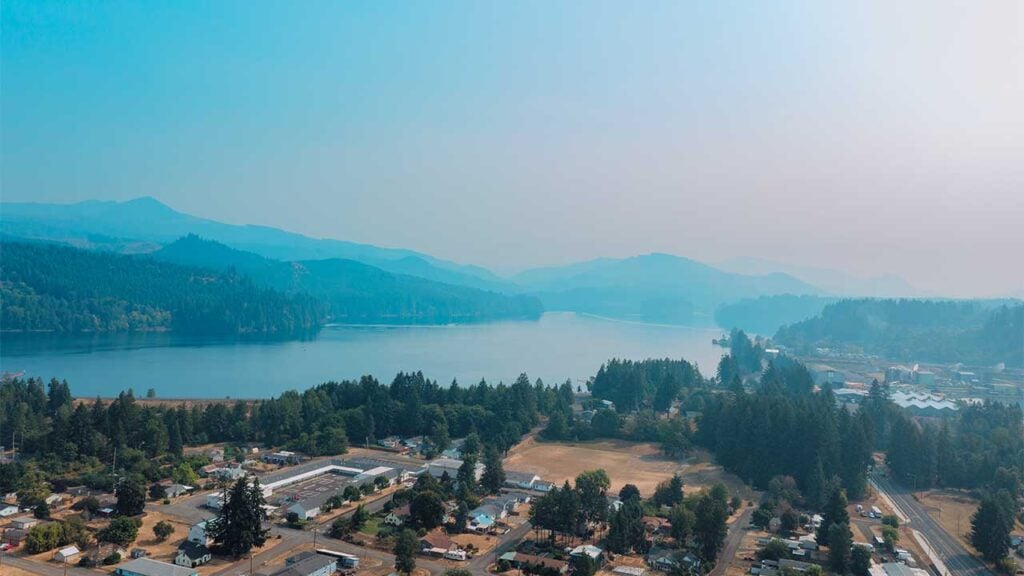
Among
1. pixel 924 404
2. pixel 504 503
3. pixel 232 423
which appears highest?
pixel 924 404

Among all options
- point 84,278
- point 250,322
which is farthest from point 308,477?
A: point 84,278

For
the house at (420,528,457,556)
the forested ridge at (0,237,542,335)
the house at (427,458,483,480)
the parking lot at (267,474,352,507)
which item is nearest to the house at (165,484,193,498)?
the parking lot at (267,474,352,507)

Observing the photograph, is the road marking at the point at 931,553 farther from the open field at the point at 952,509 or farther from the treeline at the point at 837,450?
the treeline at the point at 837,450

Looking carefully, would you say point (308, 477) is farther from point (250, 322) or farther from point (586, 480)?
point (250, 322)

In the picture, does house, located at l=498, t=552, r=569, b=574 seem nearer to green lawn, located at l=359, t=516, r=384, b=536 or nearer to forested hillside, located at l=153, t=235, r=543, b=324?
green lawn, located at l=359, t=516, r=384, b=536

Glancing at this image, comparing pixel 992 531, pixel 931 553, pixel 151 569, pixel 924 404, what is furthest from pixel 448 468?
→ pixel 924 404

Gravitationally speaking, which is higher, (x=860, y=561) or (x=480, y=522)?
(x=860, y=561)

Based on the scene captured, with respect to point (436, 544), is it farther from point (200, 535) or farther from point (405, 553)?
point (200, 535)
